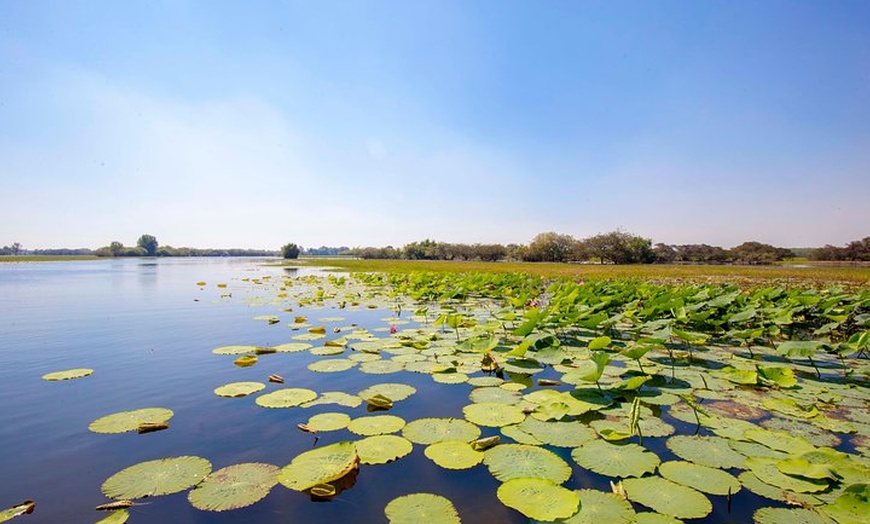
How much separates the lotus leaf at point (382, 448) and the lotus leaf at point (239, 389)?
5.71ft

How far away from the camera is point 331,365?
5109 millimetres

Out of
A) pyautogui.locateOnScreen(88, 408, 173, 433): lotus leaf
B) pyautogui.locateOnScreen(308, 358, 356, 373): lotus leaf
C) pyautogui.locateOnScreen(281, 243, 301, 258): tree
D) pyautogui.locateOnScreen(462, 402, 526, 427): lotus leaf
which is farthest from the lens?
pyautogui.locateOnScreen(281, 243, 301, 258): tree

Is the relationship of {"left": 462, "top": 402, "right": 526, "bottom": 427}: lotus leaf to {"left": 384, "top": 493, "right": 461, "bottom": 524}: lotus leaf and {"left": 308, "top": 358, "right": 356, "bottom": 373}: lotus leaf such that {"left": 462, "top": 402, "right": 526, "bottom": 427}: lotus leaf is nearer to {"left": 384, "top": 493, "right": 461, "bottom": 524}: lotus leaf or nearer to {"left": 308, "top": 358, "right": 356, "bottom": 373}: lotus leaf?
{"left": 384, "top": 493, "right": 461, "bottom": 524}: lotus leaf

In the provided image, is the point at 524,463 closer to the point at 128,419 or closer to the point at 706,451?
the point at 706,451

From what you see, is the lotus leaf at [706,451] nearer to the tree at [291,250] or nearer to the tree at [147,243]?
the tree at [291,250]

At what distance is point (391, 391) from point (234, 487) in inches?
77.1

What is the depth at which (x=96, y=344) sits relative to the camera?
6348mm

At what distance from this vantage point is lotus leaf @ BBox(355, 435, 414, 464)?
2682 mm

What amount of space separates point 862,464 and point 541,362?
3.16 meters

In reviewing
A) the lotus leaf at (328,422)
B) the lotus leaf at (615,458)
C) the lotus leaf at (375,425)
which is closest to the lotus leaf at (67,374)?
the lotus leaf at (328,422)

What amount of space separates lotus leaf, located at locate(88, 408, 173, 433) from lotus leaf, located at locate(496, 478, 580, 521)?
296 centimetres

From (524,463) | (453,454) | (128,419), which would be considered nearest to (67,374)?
(128,419)

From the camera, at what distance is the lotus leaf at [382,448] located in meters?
2.68

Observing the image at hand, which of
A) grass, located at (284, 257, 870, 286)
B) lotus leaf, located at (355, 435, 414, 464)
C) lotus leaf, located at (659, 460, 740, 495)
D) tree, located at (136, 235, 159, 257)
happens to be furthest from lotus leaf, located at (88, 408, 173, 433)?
tree, located at (136, 235, 159, 257)
